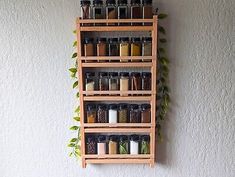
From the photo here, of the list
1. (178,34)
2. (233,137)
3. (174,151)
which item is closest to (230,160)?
(233,137)

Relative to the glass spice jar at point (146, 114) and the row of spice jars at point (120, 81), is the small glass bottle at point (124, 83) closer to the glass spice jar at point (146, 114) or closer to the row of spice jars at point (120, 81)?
the row of spice jars at point (120, 81)

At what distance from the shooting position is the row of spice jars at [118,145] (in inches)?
56.4

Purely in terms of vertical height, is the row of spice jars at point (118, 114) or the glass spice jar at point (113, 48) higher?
the glass spice jar at point (113, 48)

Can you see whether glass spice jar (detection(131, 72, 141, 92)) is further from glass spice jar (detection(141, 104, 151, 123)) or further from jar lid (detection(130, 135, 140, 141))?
jar lid (detection(130, 135, 140, 141))

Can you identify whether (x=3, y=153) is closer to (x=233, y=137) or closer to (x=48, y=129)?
(x=48, y=129)

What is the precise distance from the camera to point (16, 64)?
57.4 inches

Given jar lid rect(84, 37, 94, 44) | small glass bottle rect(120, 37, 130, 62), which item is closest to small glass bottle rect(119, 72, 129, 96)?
small glass bottle rect(120, 37, 130, 62)

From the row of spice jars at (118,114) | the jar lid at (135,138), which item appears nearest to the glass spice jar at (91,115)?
the row of spice jars at (118,114)

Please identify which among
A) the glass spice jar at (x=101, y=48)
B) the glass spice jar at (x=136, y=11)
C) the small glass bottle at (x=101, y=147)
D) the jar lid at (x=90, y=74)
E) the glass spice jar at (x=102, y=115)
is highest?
the glass spice jar at (x=136, y=11)

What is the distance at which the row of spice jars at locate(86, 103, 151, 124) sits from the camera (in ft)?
4.61

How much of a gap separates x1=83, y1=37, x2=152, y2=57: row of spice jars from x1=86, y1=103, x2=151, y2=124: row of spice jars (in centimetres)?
25

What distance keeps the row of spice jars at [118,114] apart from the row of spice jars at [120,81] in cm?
9

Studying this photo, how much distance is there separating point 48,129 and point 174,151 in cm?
68

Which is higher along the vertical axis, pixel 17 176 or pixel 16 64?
pixel 16 64
